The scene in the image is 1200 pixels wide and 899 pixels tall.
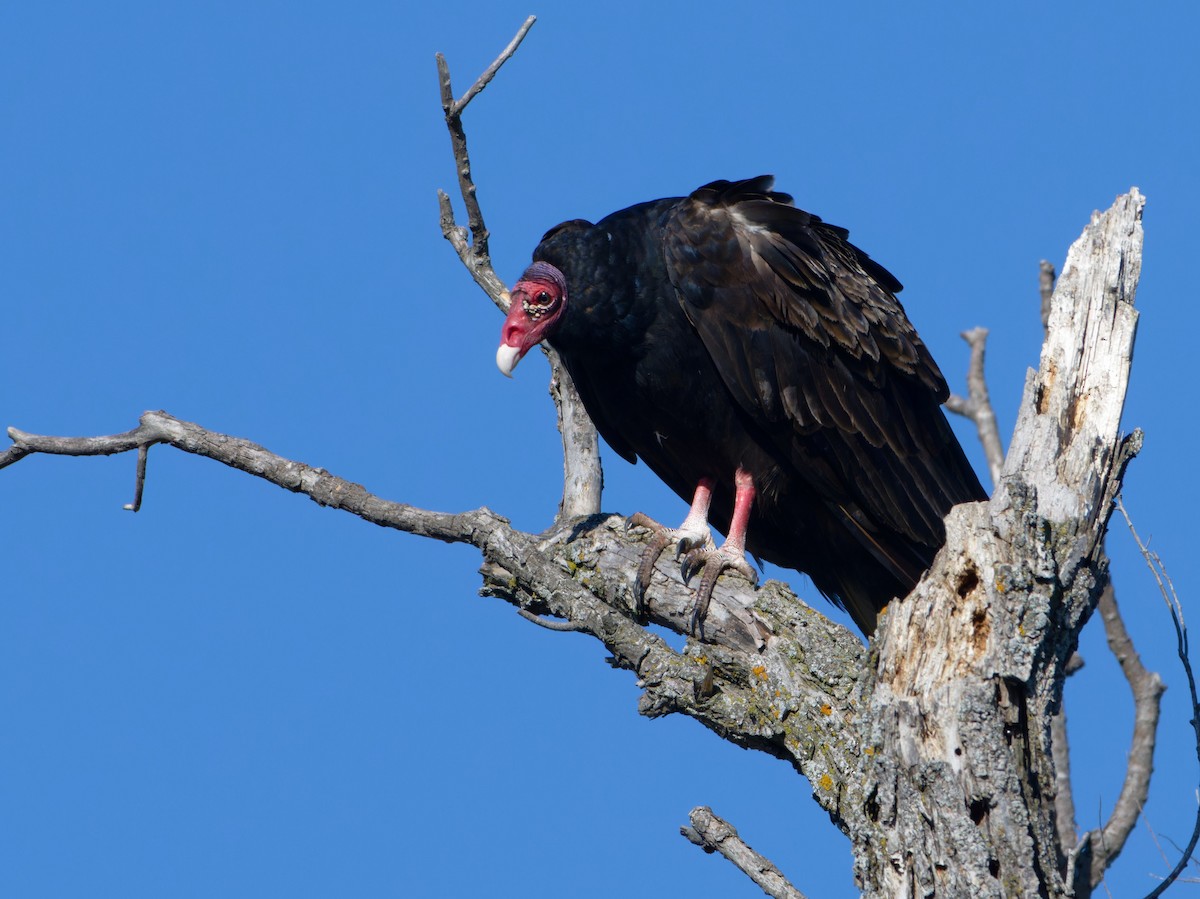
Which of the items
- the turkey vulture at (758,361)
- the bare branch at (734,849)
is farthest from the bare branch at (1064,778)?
the bare branch at (734,849)

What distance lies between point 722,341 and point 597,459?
64 centimetres

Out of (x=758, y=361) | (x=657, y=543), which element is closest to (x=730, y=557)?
(x=657, y=543)

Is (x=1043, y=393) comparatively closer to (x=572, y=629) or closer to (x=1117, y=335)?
(x=1117, y=335)

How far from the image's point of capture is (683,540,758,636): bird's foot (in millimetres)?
3438

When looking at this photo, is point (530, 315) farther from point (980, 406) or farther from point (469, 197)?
point (980, 406)

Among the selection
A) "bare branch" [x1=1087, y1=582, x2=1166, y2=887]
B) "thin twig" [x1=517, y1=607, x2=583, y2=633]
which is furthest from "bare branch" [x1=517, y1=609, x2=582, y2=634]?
"bare branch" [x1=1087, y1=582, x2=1166, y2=887]

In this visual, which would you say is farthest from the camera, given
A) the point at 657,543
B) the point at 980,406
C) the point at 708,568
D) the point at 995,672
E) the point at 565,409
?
the point at 980,406

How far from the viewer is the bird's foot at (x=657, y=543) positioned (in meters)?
3.65

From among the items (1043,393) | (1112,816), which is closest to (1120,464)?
(1043,393)

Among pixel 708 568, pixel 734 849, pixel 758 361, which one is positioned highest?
pixel 758 361

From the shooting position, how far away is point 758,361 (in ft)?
12.5

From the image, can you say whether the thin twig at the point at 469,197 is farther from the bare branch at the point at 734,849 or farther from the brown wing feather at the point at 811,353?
the bare branch at the point at 734,849

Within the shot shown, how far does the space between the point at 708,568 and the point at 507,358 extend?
0.86 metres

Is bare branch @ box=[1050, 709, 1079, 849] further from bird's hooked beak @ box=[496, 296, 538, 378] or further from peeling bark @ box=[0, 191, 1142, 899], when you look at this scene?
bird's hooked beak @ box=[496, 296, 538, 378]
